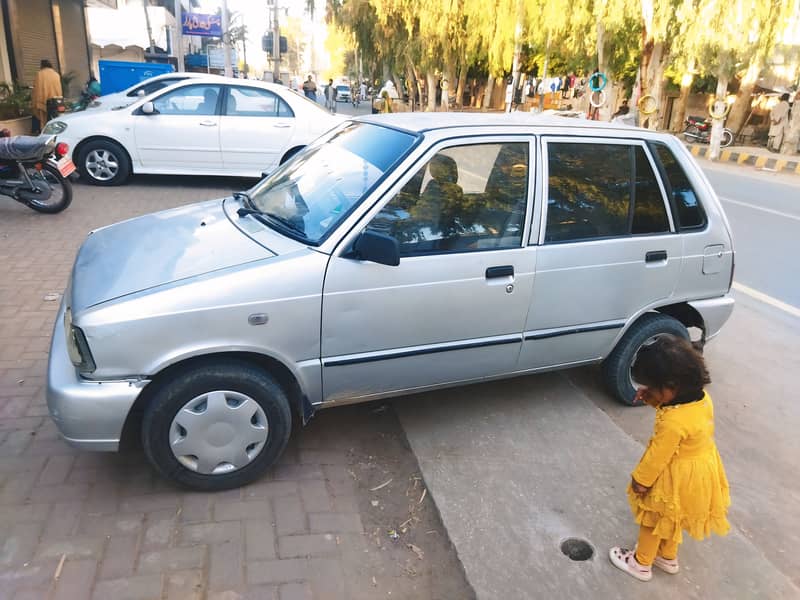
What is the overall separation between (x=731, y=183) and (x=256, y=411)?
52.3 ft

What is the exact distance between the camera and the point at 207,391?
2.88 metres

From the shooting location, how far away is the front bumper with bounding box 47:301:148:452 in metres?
2.71

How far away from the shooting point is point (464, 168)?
3475mm

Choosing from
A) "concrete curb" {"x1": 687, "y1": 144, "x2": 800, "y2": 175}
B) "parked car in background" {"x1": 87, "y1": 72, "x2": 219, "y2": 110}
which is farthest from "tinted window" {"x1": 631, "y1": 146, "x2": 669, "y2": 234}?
"concrete curb" {"x1": 687, "y1": 144, "x2": 800, "y2": 175}

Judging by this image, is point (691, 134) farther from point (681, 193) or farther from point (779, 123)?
point (681, 193)

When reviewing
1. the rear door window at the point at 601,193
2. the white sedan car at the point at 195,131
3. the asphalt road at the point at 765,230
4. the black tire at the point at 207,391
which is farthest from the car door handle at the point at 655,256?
the white sedan car at the point at 195,131

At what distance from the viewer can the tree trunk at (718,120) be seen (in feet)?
65.9

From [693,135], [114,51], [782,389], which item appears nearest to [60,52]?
[114,51]

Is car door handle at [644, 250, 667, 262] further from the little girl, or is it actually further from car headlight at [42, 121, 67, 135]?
car headlight at [42, 121, 67, 135]

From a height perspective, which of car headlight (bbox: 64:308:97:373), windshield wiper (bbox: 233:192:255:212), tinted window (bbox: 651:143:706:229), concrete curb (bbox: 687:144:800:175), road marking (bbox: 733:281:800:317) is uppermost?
tinted window (bbox: 651:143:706:229)

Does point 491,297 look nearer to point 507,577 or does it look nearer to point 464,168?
point 464,168

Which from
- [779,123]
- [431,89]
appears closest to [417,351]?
[779,123]

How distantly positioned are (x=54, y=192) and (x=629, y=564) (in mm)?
8078

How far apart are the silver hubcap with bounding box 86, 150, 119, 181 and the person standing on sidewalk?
24393 mm
